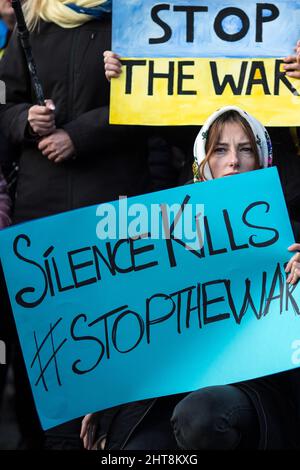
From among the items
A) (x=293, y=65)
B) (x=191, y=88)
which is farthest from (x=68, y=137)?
(x=293, y=65)

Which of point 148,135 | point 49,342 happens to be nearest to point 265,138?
point 148,135

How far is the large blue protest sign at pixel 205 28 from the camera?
446 centimetres

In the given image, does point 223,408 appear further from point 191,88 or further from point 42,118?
point 42,118

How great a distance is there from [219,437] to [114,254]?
2.39 feet

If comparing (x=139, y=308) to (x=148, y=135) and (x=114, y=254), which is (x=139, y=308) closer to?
(x=114, y=254)

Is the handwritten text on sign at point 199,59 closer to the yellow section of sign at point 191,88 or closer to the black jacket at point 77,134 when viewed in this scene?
the yellow section of sign at point 191,88

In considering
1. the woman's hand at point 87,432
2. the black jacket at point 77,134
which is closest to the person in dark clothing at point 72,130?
the black jacket at point 77,134

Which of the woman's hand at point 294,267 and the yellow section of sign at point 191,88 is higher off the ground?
the yellow section of sign at point 191,88

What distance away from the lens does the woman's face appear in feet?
13.5

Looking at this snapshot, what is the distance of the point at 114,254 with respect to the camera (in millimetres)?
3953

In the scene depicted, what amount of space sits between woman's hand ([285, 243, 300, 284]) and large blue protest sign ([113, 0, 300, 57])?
96 centimetres

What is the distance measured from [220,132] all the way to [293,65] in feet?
1.47

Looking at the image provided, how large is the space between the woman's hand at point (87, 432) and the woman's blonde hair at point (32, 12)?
1608 mm

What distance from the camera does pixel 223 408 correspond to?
143 inches
